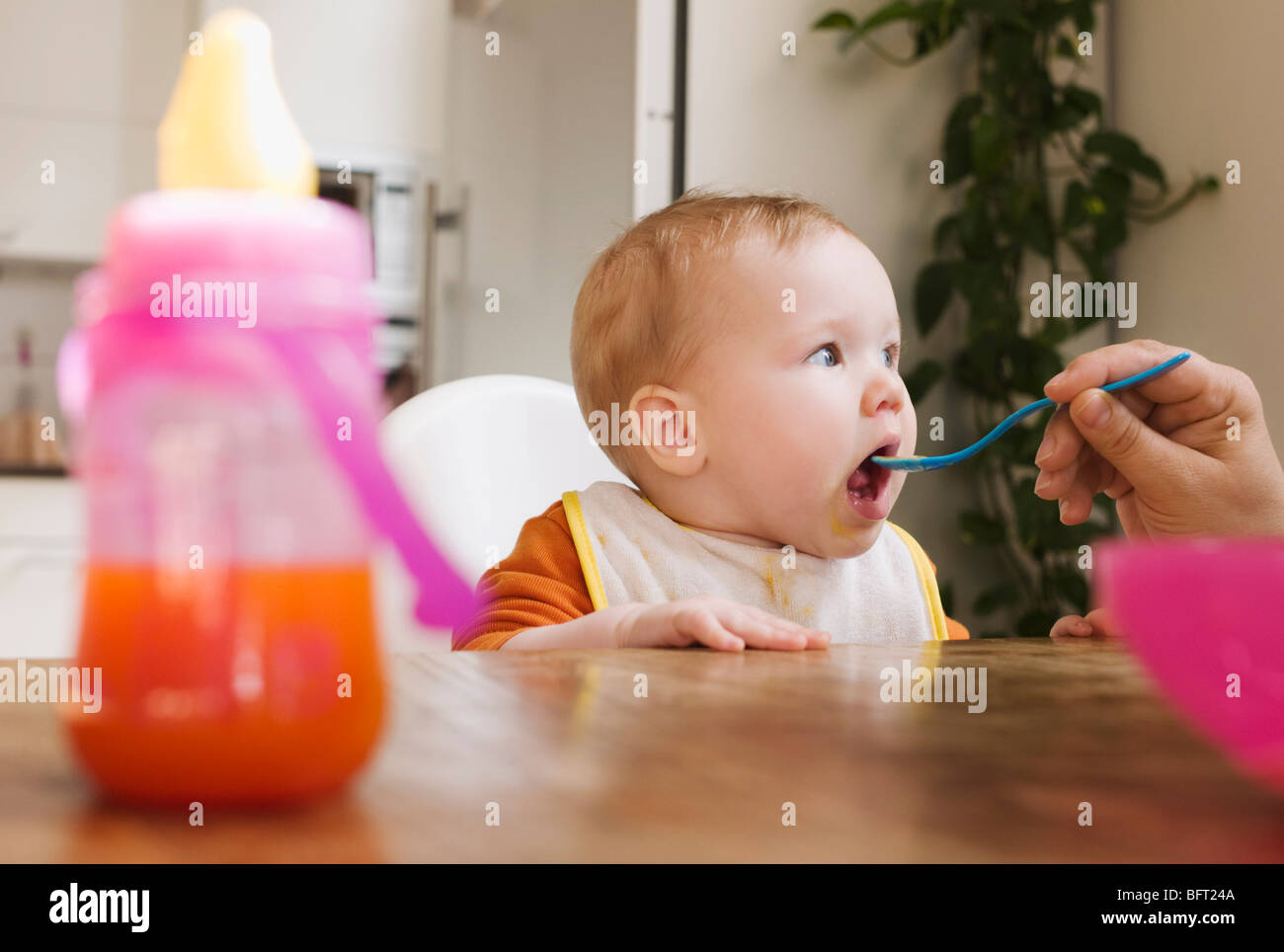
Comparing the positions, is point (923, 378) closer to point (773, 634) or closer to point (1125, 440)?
point (1125, 440)

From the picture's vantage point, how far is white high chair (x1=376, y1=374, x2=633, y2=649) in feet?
4.13

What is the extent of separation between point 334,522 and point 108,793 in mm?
70

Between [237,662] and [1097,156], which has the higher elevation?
[1097,156]

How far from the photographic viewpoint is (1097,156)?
2.63m

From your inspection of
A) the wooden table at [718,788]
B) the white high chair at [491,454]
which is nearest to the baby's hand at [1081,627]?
the wooden table at [718,788]

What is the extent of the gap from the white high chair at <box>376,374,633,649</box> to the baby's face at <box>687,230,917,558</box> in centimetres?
24

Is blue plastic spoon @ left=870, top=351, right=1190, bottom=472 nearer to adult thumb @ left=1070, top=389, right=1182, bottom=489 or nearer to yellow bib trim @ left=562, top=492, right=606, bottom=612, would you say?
adult thumb @ left=1070, top=389, right=1182, bottom=489
